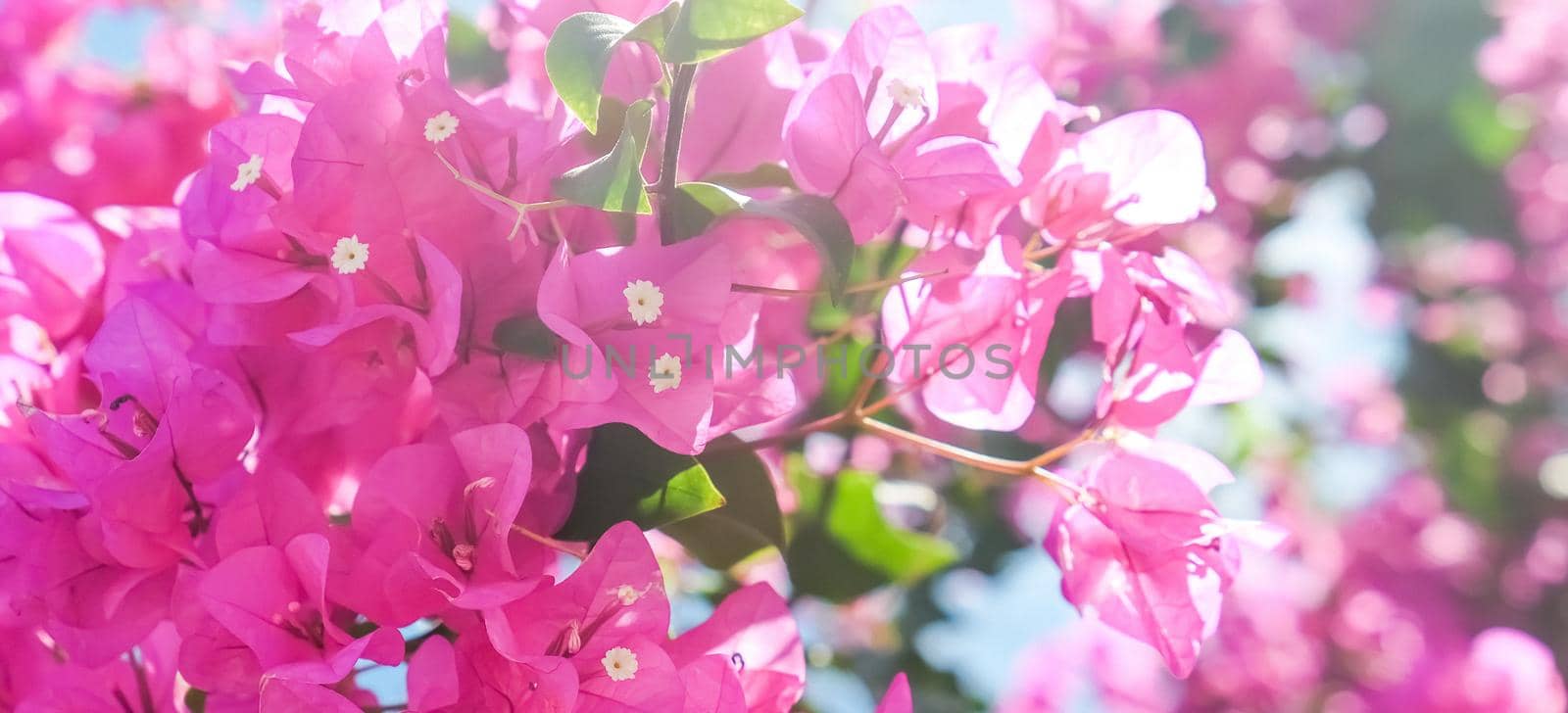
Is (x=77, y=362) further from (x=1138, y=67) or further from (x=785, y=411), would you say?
(x=1138, y=67)

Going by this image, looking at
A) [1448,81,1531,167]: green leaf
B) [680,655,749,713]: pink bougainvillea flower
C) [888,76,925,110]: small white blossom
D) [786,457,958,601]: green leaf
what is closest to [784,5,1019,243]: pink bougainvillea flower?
[888,76,925,110]: small white blossom

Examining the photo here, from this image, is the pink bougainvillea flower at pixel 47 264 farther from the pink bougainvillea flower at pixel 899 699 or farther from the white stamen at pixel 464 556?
the pink bougainvillea flower at pixel 899 699

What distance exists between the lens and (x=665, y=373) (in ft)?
1.68

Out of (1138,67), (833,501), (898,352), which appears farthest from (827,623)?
(898,352)

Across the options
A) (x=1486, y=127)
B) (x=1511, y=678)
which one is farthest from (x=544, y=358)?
(x=1486, y=127)

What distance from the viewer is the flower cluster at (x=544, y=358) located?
52 cm

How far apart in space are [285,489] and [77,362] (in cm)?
23

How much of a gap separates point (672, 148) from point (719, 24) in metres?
0.07

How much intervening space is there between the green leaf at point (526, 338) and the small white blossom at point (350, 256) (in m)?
0.07

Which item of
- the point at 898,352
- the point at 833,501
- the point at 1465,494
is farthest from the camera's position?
the point at 1465,494

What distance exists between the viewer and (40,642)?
2.13 ft

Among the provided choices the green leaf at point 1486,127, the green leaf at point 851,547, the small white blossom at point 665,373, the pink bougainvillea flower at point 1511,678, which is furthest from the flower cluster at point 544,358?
the green leaf at point 1486,127

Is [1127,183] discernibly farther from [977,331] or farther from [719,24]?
[719,24]

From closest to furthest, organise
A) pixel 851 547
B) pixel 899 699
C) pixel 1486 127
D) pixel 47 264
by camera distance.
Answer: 1. pixel 899 699
2. pixel 47 264
3. pixel 851 547
4. pixel 1486 127
